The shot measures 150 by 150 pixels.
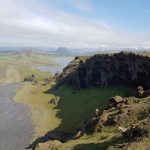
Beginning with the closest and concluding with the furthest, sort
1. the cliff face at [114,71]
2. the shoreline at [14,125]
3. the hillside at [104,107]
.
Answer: the hillside at [104,107] → the shoreline at [14,125] → the cliff face at [114,71]

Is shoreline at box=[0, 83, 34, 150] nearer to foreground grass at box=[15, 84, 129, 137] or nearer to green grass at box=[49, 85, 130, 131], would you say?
foreground grass at box=[15, 84, 129, 137]

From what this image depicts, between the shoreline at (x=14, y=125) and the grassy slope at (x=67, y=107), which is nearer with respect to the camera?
the shoreline at (x=14, y=125)

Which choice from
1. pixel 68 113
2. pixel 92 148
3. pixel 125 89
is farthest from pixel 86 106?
pixel 92 148

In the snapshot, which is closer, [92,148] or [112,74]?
[92,148]

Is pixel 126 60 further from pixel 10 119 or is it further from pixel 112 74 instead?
pixel 10 119

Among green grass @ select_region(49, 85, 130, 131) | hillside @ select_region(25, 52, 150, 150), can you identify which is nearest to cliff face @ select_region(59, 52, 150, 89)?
hillside @ select_region(25, 52, 150, 150)

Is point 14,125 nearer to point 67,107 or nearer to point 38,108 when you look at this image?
point 67,107

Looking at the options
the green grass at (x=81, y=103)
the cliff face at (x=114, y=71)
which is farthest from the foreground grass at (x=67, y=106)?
the cliff face at (x=114, y=71)

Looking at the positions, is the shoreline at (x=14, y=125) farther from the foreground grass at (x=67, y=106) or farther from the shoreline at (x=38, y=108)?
the foreground grass at (x=67, y=106)
